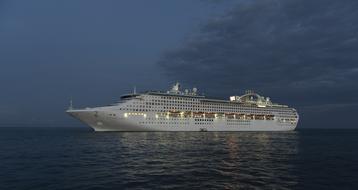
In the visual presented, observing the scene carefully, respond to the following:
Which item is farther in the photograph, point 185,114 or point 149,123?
point 185,114

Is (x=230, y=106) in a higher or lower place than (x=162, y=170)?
higher

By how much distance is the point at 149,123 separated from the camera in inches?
3260

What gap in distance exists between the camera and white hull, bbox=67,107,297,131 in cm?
7672

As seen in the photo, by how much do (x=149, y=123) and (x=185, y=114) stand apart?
13.6m

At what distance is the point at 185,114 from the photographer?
92.1 metres

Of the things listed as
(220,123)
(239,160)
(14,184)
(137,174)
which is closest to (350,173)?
(239,160)

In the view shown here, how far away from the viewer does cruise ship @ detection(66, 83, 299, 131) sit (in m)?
78.4

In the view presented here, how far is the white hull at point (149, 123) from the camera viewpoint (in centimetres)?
7672

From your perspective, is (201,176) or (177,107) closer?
(201,176)

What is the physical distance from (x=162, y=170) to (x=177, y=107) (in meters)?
65.9

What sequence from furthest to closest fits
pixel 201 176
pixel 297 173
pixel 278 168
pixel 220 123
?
pixel 220 123 → pixel 278 168 → pixel 297 173 → pixel 201 176

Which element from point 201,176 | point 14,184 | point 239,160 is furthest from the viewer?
point 239,160

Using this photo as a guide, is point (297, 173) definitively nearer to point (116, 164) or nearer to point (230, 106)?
point (116, 164)

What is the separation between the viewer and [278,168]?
27.1m
